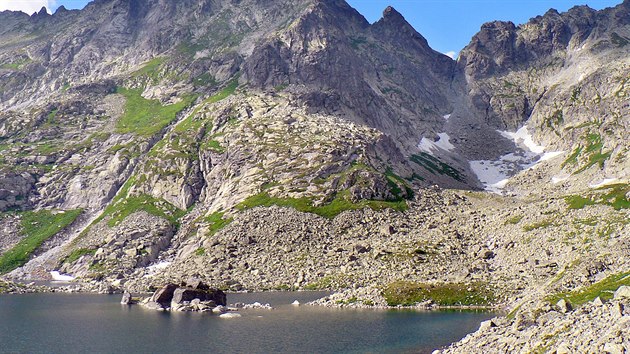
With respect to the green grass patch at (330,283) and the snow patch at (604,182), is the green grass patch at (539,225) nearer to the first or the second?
the green grass patch at (330,283)

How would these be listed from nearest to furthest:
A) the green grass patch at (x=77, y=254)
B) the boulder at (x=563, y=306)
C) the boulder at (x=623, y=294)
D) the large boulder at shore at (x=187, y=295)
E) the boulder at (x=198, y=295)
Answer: the boulder at (x=623, y=294) → the boulder at (x=563, y=306) → the boulder at (x=198, y=295) → the large boulder at shore at (x=187, y=295) → the green grass patch at (x=77, y=254)

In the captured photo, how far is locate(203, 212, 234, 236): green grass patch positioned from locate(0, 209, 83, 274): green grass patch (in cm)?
5445

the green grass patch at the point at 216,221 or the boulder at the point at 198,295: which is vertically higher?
the green grass patch at the point at 216,221

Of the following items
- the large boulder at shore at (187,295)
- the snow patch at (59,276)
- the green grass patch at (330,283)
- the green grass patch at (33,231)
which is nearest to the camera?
the large boulder at shore at (187,295)

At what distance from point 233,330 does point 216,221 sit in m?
88.9

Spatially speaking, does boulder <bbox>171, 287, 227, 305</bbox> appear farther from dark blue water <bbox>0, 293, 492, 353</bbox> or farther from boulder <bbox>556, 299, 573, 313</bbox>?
boulder <bbox>556, 299, 573, 313</bbox>

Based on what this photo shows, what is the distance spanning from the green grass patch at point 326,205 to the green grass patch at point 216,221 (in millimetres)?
6600

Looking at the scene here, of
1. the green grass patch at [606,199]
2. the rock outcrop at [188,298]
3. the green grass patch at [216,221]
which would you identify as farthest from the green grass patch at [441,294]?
the green grass patch at [216,221]

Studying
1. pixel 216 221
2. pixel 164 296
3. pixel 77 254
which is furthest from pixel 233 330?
pixel 77 254

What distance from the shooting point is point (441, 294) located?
9325 centimetres

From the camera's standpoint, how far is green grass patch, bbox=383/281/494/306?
90125 mm

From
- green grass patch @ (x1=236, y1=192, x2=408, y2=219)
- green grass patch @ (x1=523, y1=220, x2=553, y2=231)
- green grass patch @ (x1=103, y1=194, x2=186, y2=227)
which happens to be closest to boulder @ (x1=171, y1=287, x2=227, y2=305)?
green grass patch @ (x1=236, y1=192, x2=408, y2=219)

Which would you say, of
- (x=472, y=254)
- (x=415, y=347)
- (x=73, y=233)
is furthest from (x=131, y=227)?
(x=415, y=347)

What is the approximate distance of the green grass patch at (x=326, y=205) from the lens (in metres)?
156
